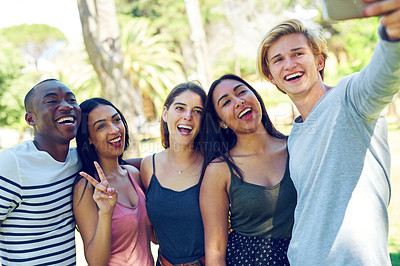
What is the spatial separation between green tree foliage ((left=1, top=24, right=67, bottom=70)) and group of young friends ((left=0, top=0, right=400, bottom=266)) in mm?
49631

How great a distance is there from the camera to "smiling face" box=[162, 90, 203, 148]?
3236 millimetres

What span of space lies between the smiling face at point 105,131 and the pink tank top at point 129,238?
484 millimetres

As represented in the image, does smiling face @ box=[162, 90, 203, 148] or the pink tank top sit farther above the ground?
smiling face @ box=[162, 90, 203, 148]

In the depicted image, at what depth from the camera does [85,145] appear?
308 cm

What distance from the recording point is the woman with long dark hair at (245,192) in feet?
8.65

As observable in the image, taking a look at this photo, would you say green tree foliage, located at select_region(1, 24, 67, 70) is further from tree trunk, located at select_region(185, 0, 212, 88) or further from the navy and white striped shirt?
the navy and white striped shirt

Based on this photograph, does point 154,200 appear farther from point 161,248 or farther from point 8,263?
point 8,263

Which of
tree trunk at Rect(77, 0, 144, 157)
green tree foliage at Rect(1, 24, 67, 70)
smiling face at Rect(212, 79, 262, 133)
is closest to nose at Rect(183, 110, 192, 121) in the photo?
smiling face at Rect(212, 79, 262, 133)

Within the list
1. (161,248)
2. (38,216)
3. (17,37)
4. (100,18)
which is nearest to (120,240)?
(161,248)

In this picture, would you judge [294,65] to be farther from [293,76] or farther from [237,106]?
[237,106]

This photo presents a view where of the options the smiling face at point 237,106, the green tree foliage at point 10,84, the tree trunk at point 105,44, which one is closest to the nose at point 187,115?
the smiling face at point 237,106

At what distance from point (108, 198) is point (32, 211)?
1.70 feet

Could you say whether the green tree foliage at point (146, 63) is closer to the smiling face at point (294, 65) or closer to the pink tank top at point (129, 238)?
the pink tank top at point (129, 238)

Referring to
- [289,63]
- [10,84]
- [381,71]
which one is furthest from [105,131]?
[10,84]
